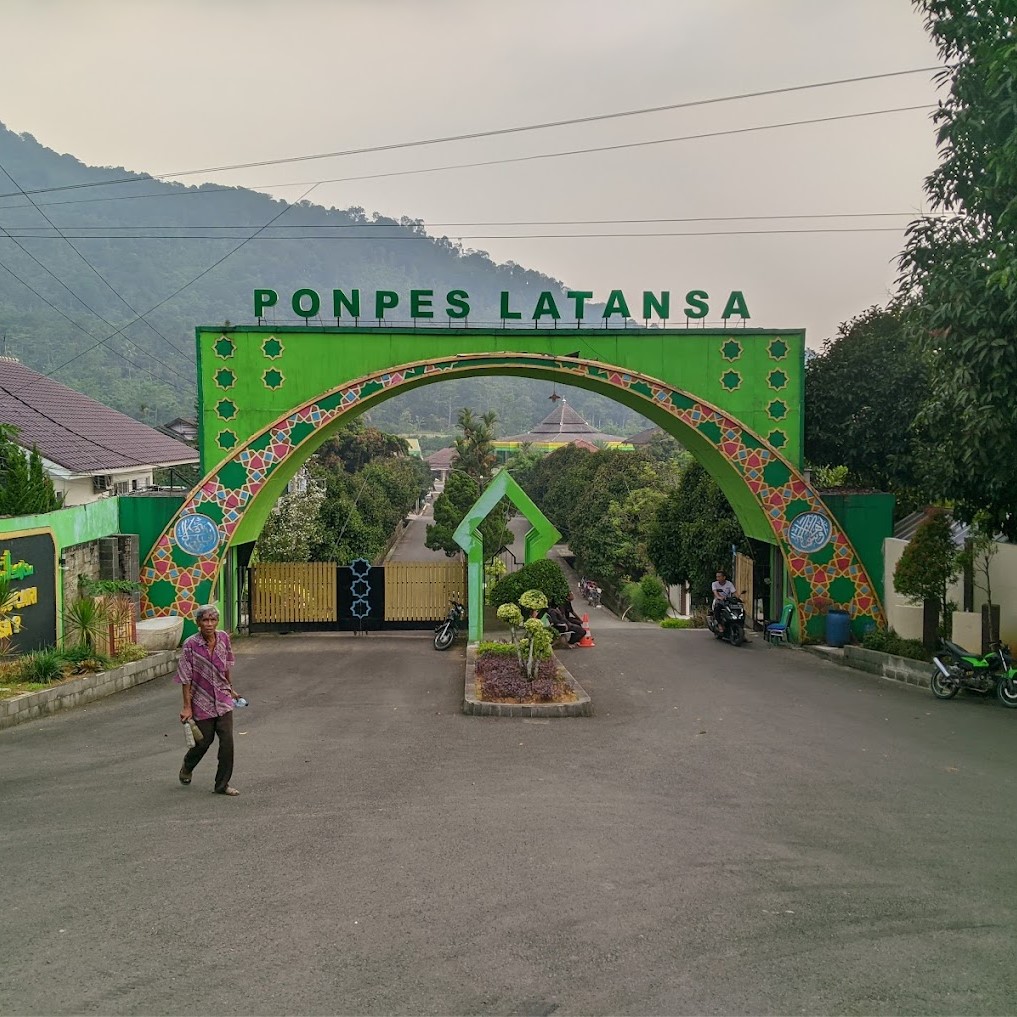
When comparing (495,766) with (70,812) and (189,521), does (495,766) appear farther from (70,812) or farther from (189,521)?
(189,521)

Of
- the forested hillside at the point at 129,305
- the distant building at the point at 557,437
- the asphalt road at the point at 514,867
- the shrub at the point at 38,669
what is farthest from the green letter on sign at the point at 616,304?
the distant building at the point at 557,437

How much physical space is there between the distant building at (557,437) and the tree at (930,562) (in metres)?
64.6

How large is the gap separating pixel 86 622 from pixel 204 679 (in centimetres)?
604

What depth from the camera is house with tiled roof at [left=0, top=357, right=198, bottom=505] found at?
58.0 feet

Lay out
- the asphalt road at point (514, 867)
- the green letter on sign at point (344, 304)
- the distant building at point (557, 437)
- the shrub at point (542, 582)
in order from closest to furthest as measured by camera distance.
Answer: the asphalt road at point (514, 867), the green letter on sign at point (344, 304), the shrub at point (542, 582), the distant building at point (557, 437)

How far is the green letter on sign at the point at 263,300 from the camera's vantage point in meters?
15.2

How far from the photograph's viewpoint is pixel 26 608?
11531 millimetres

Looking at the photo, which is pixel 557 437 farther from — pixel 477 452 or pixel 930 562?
pixel 930 562

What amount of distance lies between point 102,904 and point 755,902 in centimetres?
347

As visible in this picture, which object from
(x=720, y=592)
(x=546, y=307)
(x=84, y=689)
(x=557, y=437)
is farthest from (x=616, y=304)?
(x=557, y=437)

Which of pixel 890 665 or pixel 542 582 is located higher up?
pixel 542 582

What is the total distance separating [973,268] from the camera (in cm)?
1016

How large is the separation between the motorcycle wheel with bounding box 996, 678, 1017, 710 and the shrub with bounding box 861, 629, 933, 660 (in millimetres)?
1829

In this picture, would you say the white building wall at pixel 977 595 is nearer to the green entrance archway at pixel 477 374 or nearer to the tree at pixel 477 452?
the green entrance archway at pixel 477 374
